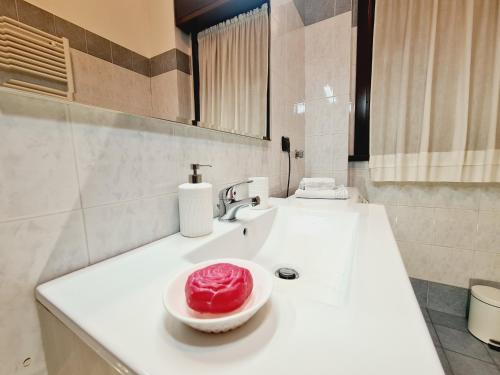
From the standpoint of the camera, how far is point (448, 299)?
1472 mm

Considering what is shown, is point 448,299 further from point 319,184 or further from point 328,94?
point 328,94

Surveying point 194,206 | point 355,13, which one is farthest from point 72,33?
point 355,13

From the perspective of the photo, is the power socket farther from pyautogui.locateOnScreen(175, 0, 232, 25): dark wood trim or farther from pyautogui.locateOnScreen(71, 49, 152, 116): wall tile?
pyautogui.locateOnScreen(71, 49, 152, 116): wall tile

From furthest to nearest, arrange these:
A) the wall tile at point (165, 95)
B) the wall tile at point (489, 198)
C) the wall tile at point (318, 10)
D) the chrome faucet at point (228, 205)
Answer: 1. the wall tile at point (318, 10)
2. the wall tile at point (489, 198)
3. the chrome faucet at point (228, 205)
4. the wall tile at point (165, 95)

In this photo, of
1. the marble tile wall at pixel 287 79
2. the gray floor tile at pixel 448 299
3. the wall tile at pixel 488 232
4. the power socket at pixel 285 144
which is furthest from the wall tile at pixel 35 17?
the gray floor tile at pixel 448 299

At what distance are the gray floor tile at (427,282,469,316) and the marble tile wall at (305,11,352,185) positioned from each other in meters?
0.96

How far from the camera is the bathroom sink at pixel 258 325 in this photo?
0.66 feet

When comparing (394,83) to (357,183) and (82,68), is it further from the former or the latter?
(82,68)

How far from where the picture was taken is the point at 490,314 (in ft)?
3.99

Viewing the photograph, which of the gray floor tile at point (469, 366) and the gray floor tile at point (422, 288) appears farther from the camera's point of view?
the gray floor tile at point (422, 288)

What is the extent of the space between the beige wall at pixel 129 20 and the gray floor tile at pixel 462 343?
1.99 metres

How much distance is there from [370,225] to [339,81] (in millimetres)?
1313

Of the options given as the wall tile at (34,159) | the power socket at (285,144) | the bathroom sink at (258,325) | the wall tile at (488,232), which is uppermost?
the power socket at (285,144)

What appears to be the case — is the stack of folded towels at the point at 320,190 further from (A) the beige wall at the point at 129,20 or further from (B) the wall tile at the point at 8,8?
(B) the wall tile at the point at 8,8
